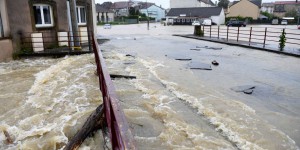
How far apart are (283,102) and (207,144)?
3050 millimetres

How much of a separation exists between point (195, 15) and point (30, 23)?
5655 centimetres

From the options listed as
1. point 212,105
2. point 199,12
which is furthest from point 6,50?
point 199,12

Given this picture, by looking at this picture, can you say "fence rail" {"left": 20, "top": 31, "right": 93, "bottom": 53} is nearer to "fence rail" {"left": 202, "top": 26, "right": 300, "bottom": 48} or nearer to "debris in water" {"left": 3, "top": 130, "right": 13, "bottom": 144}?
"debris in water" {"left": 3, "top": 130, "right": 13, "bottom": 144}

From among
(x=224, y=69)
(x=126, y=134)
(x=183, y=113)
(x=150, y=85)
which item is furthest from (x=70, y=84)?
(x=126, y=134)

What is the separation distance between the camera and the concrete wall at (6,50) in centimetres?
1143

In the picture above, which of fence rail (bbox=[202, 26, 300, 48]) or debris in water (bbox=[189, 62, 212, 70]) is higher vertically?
fence rail (bbox=[202, 26, 300, 48])

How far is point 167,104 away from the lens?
586cm

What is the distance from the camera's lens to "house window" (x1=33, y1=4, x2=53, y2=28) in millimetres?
13923

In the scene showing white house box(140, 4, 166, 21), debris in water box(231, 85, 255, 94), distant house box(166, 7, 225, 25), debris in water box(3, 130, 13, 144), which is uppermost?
white house box(140, 4, 166, 21)

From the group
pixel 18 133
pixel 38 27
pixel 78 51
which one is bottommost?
pixel 18 133

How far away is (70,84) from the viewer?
7.93 meters

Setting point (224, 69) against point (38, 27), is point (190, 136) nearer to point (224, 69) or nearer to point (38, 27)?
point (224, 69)

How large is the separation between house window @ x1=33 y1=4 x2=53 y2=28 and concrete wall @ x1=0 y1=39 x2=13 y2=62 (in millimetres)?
2408

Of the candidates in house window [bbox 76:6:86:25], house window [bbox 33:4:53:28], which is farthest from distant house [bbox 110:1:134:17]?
house window [bbox 33:4:53:28]
